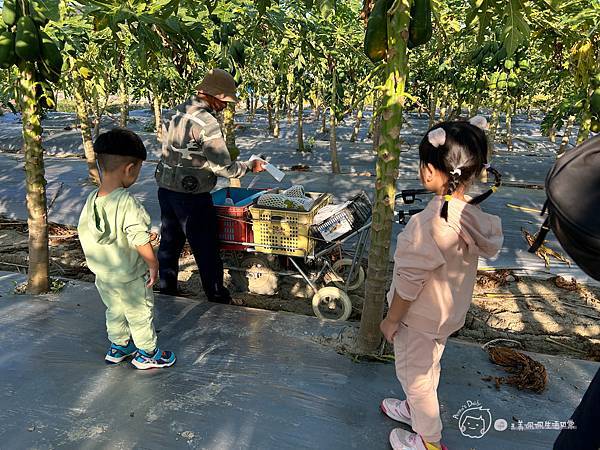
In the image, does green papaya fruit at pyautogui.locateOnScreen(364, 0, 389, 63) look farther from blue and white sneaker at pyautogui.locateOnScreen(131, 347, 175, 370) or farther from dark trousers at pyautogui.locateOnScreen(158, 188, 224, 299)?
blue and white sneaker at pyautogui.locateOnScreen(131, 347, 175, 370)

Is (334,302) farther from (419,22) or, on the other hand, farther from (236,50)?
(236,50)

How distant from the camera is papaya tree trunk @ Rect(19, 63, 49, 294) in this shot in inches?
113

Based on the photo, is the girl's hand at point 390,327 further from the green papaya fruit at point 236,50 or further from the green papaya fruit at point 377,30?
the green papaya fruit at point 236,50

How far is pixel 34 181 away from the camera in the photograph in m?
3.00

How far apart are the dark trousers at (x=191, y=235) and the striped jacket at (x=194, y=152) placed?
0.31 ft

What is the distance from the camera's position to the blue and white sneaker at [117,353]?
2334mm

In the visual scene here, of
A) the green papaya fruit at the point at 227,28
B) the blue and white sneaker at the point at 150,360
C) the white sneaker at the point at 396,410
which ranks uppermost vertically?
the green papaya fruit at the point at 227,28

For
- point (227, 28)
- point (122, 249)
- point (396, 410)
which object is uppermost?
point (227, 28)

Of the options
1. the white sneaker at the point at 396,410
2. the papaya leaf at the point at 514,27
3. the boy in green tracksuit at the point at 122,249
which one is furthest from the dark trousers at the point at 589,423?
the boy in green tracksuit at the point at 122,249

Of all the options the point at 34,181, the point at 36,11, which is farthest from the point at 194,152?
the point at 36,11

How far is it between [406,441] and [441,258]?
796 millimetres

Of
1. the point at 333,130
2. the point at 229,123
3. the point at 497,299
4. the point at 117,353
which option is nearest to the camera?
the point at 117,353

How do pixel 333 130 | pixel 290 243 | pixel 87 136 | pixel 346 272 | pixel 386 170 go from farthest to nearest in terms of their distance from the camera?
pixel 333 130, pixel 87 136, pixel 346 272, pixel 290 243, pixel 386 170

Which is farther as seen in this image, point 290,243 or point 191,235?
point 290,243
